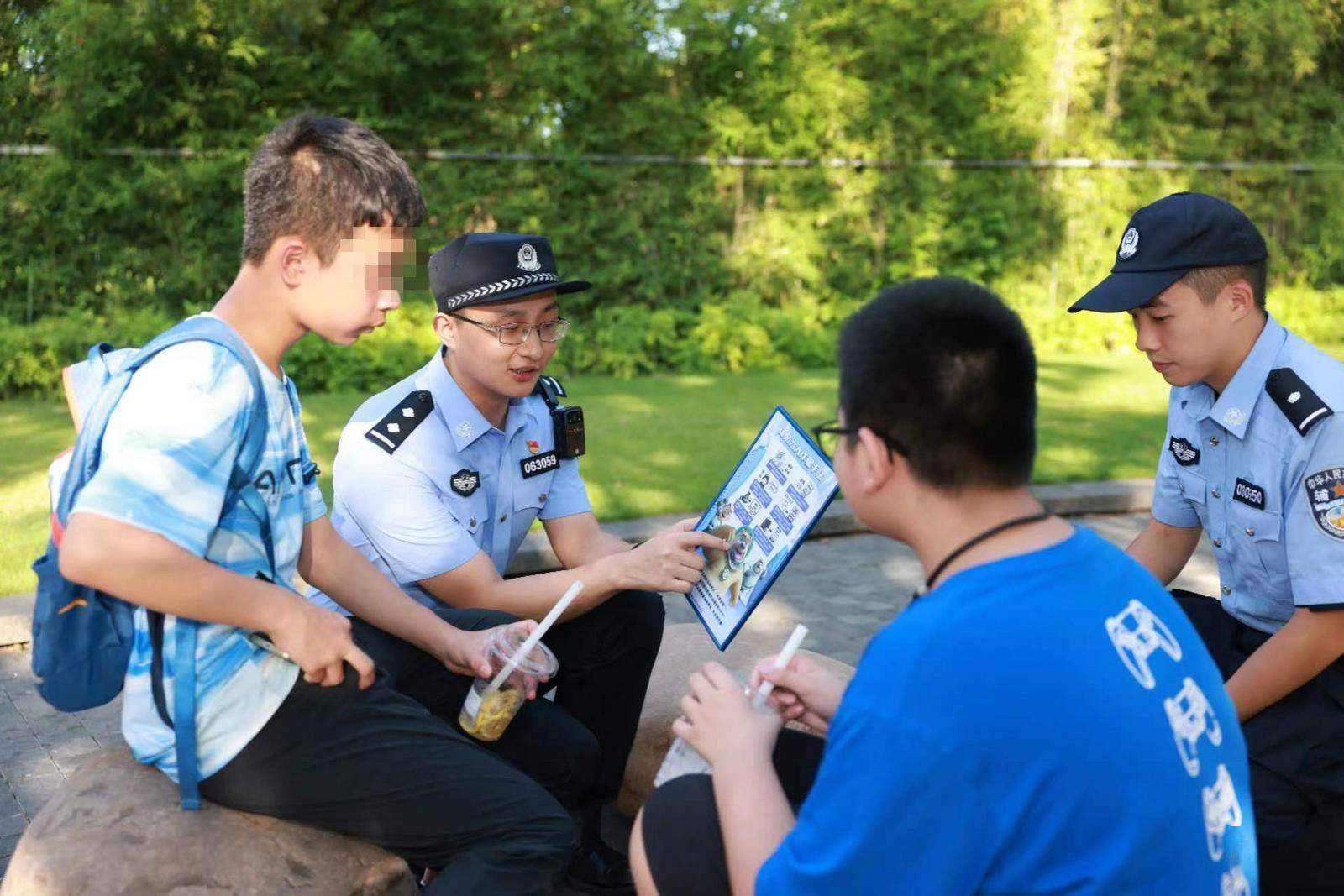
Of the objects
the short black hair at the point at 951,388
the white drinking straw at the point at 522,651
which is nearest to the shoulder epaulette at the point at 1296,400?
the short black hair at the point at 951,388

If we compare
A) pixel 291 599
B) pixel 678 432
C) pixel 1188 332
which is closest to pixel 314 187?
pixel 291 599

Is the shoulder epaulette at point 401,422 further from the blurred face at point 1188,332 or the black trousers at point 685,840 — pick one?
the blurred face at point 1188,332

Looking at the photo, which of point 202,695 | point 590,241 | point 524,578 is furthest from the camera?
point 590,241

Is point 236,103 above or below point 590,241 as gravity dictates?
above

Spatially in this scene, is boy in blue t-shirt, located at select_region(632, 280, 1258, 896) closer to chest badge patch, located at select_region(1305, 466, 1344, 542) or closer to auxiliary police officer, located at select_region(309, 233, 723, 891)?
chest badge patch, located at select_region(1305, 466, 1344, 542)

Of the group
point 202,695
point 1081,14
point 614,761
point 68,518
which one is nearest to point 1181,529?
point 614,761

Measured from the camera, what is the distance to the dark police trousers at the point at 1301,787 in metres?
2.99

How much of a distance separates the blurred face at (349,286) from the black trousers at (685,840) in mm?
1033

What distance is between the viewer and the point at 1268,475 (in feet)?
10.2

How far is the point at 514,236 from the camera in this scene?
3672 mm

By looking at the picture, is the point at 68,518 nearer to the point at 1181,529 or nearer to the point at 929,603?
the point at 929,603

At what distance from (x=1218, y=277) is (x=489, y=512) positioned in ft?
6.74

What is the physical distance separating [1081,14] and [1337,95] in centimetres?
487

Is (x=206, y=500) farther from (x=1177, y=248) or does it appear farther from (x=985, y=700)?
(x=1177, y=248)
